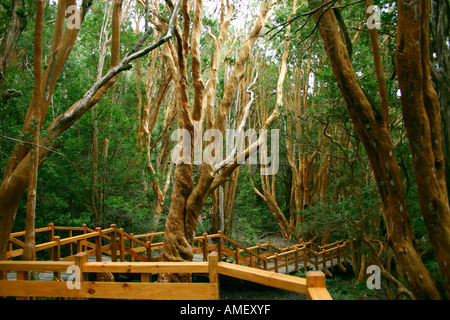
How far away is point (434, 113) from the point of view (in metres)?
4.20

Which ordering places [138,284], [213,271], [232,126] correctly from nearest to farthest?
[213,271] < [138,284] < [232,126]

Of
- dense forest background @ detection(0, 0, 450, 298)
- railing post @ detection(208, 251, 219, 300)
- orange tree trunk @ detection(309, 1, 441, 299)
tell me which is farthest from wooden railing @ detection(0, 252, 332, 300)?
orange tree trunk @ detection(309, 1, 441, 299)

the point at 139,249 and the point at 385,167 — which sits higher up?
the point at 385,167

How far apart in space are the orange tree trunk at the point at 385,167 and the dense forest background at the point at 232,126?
169mm

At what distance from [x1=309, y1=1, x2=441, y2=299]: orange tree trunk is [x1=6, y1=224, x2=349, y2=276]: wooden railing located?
5.37 meters

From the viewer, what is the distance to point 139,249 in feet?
30.7

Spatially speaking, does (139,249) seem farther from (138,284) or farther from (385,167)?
(138,284)

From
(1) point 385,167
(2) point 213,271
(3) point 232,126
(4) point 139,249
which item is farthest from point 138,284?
(3) point 232,126

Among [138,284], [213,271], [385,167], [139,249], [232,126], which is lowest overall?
[139,249]

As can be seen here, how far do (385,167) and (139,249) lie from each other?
6961 mm

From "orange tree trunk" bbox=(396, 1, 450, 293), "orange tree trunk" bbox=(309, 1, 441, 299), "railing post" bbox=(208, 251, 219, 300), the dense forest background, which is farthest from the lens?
the dense forest background

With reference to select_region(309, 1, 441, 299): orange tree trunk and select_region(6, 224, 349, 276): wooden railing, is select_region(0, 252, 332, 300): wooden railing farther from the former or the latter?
select_region(6, 224, 349, 276): wooden railing

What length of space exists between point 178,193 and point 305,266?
6487 mm

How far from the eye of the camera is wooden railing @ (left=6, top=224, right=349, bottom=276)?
695 cm
